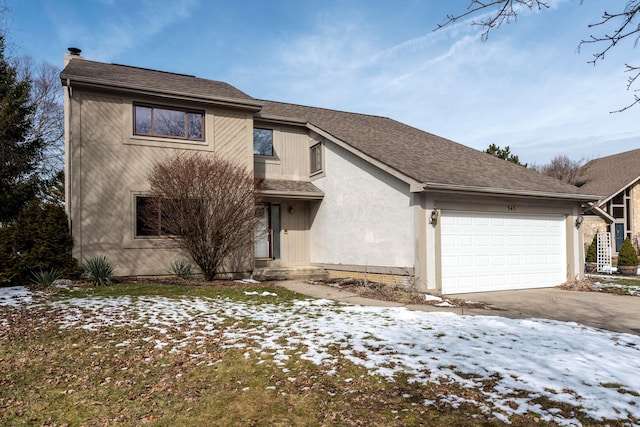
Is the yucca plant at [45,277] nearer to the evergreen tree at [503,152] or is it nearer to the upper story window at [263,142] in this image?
the upper story window at [263,142]

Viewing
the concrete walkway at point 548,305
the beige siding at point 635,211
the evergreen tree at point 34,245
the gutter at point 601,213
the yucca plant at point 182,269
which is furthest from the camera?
the beige siding at point 635,211

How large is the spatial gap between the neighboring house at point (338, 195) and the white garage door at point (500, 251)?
35 millimetres

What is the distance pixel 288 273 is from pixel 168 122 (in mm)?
6099

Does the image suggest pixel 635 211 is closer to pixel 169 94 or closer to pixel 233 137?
pixel 233 137

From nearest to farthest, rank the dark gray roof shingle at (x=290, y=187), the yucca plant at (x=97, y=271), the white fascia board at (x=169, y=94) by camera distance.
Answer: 1. the yucca plant at (x=97, y=271)
2. the white fascia board at (x=169, y=94)
3. the dark gray roof shingle at (x=290, y=187)

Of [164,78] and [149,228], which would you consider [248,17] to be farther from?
[149,228]

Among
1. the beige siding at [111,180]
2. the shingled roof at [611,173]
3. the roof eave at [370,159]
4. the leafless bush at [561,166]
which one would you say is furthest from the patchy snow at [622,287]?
the leafless bush at [561,166]

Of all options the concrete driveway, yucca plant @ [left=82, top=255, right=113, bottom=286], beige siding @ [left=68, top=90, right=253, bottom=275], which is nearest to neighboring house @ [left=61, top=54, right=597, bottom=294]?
beige siding @ [left=68, top=90, right=253, bottom=275]

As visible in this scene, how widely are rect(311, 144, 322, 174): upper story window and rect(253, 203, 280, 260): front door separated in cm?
198

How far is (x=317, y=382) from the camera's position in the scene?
4008 mm

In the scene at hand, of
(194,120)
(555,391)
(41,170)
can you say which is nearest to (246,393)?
(555,391)

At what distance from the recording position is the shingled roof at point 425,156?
35.7ft

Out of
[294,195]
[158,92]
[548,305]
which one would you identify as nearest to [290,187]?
[294,195]

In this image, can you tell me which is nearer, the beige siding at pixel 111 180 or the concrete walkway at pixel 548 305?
the concrete walkway at pixel 548 305
